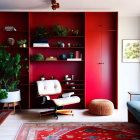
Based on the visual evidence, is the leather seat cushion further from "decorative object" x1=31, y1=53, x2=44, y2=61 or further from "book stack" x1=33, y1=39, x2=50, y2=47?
"book stack" x1=33, y1=39, x2=50, y2=47

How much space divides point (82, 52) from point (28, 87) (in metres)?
1.81

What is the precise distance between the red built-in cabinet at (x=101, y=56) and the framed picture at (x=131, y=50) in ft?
1.83

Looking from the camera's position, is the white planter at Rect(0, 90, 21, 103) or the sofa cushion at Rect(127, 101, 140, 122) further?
the white planter at Rect(0, 90, 21, 103)

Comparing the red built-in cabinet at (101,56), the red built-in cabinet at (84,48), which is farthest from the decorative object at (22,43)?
the red built-in cabinet at (101,56)

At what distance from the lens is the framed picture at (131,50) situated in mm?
5180

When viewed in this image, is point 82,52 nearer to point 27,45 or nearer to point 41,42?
point 41,42

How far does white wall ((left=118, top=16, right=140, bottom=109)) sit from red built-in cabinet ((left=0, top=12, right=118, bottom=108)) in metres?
0.49

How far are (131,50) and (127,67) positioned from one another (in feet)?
1.69

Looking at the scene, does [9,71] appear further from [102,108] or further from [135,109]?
[135,109]

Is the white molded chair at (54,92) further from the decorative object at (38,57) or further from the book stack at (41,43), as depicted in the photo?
the book stack at (41,43)

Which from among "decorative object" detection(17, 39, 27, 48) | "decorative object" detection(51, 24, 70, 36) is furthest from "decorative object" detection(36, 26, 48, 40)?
"decorative object" detection(17, 39, 27, 48)

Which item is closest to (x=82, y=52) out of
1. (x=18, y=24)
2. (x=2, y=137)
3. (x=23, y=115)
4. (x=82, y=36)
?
(x=82, y=36)

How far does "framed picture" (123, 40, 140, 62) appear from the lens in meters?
5.18

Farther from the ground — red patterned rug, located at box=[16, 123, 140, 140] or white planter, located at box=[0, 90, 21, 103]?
white planter, located at box=[0, 90, 21, 103]
